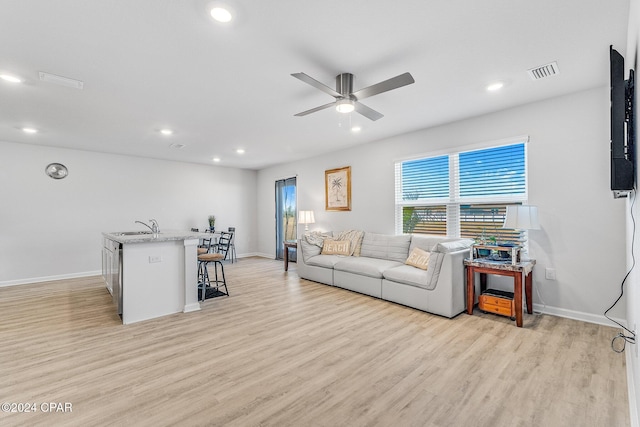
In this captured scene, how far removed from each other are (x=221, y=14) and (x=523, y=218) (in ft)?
11.6

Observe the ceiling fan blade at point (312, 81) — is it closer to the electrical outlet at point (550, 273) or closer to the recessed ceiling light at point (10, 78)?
the recessed ceiling light at point (10, 78)

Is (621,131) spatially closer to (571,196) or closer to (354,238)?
(571,196)

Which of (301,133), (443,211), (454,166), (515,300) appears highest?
(301,133)

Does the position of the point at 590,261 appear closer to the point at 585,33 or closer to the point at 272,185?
the point at 585,33

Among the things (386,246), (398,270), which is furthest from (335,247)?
(398,270)

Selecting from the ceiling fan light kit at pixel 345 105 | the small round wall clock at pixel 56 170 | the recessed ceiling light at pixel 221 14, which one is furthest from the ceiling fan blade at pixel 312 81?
the small round wall clock at pixel 56 170

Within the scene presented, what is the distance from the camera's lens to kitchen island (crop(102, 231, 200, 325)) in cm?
340

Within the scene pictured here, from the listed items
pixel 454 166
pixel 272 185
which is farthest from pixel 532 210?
pixel 272 185

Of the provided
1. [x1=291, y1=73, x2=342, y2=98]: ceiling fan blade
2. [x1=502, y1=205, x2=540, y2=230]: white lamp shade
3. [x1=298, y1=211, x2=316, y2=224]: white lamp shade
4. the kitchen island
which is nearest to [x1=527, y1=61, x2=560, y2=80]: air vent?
[x1=502, y1=205, x2=540, y2=230]: white lamp shade

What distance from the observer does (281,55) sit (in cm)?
255

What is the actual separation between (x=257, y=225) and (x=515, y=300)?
6.98 meters

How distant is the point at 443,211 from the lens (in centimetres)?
456

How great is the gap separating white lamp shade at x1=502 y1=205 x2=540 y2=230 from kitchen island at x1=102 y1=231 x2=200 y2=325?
391cm

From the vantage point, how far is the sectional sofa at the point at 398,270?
3475 millimetres
